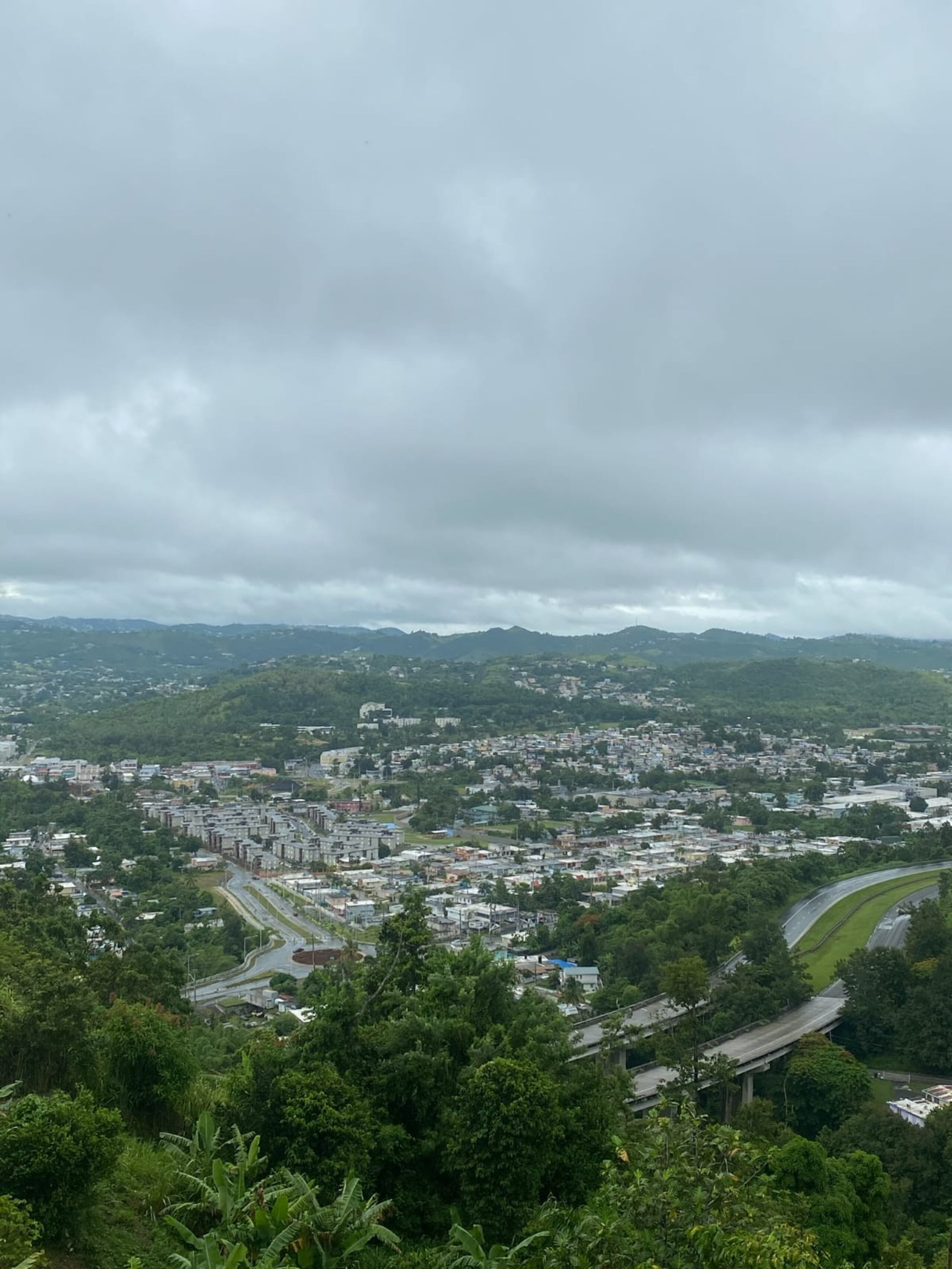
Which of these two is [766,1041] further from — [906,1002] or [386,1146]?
[386,1146]

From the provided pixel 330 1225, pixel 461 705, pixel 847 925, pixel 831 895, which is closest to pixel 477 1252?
pixel 330 1225

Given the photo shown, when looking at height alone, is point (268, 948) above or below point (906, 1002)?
below

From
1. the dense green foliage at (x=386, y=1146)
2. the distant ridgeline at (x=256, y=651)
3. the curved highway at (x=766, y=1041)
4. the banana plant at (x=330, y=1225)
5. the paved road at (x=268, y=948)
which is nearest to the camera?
the dense green foliage at (x=386, y=1146)

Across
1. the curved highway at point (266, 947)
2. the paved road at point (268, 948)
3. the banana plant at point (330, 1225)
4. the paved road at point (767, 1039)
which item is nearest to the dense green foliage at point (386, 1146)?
the banana plant at point (330, 1225)

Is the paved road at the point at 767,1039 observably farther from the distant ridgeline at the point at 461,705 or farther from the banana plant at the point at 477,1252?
the distant ridgeline at the point at 461,705

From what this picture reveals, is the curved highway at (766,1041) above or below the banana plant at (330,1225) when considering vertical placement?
below
